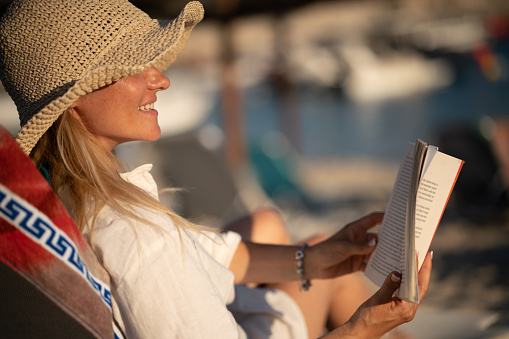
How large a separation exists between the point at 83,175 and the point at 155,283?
366mm

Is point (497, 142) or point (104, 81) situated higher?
point (497, 142)

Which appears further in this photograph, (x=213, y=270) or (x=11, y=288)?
(x=213, y=270)

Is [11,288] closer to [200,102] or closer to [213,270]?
[213,270]

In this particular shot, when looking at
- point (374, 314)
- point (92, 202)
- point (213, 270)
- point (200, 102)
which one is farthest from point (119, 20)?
point (200, 102)

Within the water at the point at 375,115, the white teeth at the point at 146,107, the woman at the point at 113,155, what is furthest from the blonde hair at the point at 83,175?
the water at the point at 375,115

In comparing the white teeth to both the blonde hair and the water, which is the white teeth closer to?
the blonde hair

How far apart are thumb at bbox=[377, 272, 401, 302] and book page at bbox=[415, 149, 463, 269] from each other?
0.08 m

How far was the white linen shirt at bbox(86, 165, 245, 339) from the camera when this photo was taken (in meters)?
1.29

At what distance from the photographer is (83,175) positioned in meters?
1.47

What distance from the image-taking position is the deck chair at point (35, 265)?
1.06 metres

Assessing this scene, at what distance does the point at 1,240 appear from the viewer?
106 cm

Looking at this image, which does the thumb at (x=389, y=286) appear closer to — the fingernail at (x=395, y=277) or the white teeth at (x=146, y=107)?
the fingernail at (x=395, y=277)

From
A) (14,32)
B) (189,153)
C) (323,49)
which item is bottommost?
(14,32)

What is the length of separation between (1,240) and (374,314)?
0.84m
